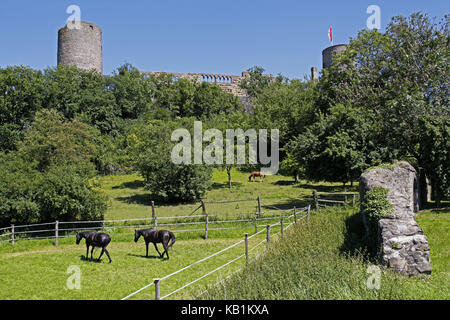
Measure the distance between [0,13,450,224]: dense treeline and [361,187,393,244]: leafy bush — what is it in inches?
297

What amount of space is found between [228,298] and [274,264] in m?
2.18

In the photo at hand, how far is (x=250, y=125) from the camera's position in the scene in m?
44.2

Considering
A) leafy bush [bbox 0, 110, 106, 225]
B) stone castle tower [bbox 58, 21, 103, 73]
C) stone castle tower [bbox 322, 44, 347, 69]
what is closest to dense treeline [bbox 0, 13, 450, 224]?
leafy bush [bbox 0, 110, 106, 225]

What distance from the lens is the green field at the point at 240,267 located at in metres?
8.09

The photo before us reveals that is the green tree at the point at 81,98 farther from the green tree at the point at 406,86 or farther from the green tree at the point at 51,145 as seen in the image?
the green tree at the point at 406,86

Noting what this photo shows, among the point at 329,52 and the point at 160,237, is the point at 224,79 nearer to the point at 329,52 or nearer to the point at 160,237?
the point at 329,52

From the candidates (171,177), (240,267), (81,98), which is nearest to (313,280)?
(240,267)

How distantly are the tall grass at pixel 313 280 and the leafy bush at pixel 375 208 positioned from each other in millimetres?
1559

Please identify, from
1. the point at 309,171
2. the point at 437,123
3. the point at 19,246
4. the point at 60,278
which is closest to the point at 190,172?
the point at 309,171

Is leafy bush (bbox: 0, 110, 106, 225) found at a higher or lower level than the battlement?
lower

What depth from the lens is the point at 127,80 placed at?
175 ft

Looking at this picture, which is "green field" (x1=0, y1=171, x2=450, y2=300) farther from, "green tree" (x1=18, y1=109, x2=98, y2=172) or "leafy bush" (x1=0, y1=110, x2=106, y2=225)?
"green tree" (x1=18, y1=109, x2=98, y2=172)

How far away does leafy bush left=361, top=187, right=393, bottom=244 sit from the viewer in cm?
1191

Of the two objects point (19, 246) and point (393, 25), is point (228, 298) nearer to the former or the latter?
point (19, 246)
